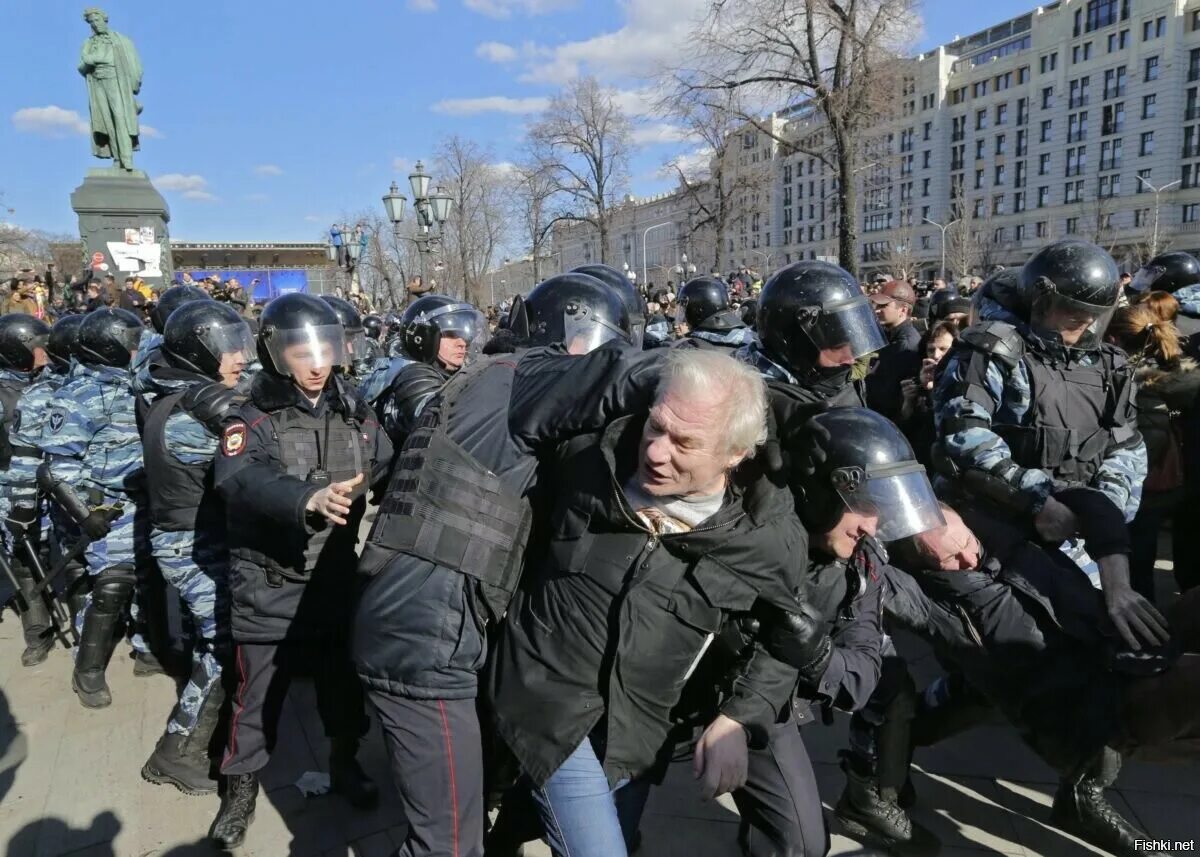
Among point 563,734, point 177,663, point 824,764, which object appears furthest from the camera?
point 177,663

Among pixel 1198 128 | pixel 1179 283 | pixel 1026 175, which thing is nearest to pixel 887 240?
pixel 1026 175

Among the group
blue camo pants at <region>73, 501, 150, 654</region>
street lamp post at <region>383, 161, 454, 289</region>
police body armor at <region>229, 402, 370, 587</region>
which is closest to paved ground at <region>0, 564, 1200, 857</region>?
blue camo pants at <region>73, 501, 150, 654</region>

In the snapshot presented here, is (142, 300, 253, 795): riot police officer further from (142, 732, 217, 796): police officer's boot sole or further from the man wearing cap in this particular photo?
the man wearing cap

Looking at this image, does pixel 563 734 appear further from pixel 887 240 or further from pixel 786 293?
pixel 887 240

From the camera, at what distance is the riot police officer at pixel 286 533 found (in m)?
2.75

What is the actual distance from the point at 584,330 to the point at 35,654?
4318mm

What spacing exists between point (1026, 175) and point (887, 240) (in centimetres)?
1459

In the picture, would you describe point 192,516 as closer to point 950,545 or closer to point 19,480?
point 19,480

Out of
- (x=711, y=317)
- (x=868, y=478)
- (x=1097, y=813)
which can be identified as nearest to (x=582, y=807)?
(x=868, y=478)

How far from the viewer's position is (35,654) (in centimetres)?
462

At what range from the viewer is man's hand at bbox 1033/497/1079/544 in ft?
8.51

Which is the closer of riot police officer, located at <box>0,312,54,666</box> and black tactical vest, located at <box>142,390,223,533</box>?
black tactical vest, located at <box>142,390,223,533</box>

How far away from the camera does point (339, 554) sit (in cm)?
299

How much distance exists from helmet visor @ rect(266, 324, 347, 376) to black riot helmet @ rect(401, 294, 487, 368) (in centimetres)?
78
